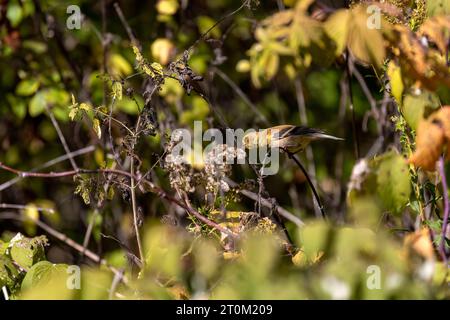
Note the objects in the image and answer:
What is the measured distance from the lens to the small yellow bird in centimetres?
263

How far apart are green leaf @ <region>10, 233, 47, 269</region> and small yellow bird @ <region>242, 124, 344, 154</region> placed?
2.76 feet

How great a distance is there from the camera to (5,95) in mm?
4543

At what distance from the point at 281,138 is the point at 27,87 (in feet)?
6.89

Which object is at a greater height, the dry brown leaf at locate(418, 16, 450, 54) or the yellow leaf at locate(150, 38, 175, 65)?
the yellow leaf at locate(150, 38, 175, 65)

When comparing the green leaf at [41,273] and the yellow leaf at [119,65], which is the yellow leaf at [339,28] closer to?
the green leaf at [41,273]

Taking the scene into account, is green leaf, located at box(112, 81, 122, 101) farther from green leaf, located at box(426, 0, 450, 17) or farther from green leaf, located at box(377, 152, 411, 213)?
green leaf, located at box(426, 0, 450, 17)

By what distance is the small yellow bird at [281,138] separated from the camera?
2629 millimetres

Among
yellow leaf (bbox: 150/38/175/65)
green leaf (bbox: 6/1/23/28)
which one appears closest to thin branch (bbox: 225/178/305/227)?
yellow leaf (bbox: 150/38/175/65)

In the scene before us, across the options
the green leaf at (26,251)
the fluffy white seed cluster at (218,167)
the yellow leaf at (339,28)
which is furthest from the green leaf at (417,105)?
the green leaf at (26,251)

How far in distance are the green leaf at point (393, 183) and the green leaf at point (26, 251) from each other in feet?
3.22

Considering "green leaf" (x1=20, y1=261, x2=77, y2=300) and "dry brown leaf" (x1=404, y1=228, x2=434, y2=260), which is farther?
"dry brown leaf" (x1=404, y1=228, x2=434, y2=260)

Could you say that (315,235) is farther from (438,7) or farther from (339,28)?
(438,7)

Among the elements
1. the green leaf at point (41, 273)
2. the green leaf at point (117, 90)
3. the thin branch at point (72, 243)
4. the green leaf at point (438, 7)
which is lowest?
the thin branch at point (72, 243)
